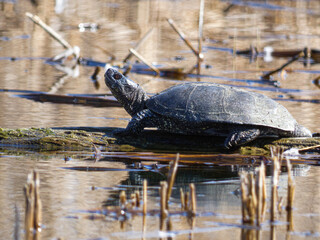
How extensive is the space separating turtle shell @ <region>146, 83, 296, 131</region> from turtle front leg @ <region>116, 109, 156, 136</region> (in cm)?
8

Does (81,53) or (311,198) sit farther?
(81,53)

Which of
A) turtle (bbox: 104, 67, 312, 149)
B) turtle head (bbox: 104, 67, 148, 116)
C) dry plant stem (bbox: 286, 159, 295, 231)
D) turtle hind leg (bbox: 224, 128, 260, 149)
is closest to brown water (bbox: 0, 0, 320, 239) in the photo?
dry plant stem (bbox: 286, 159, 295, 231)

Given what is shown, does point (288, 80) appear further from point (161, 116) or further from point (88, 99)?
point (161, 116)

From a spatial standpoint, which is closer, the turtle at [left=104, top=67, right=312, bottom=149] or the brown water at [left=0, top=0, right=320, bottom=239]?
the brown water at [left=0, top=0, right=320, bottom=239]

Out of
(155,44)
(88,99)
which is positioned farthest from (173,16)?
(88,99)

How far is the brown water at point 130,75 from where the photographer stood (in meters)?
4.65

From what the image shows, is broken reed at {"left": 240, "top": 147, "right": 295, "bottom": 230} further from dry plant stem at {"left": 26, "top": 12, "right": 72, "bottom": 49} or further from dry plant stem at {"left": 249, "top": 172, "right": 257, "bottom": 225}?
dry plant stem at {"left": 26, "top": 12, "right": 72, "bottom": 49}

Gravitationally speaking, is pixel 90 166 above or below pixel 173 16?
below

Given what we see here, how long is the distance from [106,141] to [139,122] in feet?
1.22

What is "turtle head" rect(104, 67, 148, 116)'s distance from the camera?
7.07 m

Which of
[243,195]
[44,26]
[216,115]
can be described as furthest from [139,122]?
[44,26]

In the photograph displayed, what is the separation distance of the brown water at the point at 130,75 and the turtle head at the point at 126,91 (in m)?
0.89

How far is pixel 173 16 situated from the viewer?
2136cm

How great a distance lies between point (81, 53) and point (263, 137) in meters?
8.58
